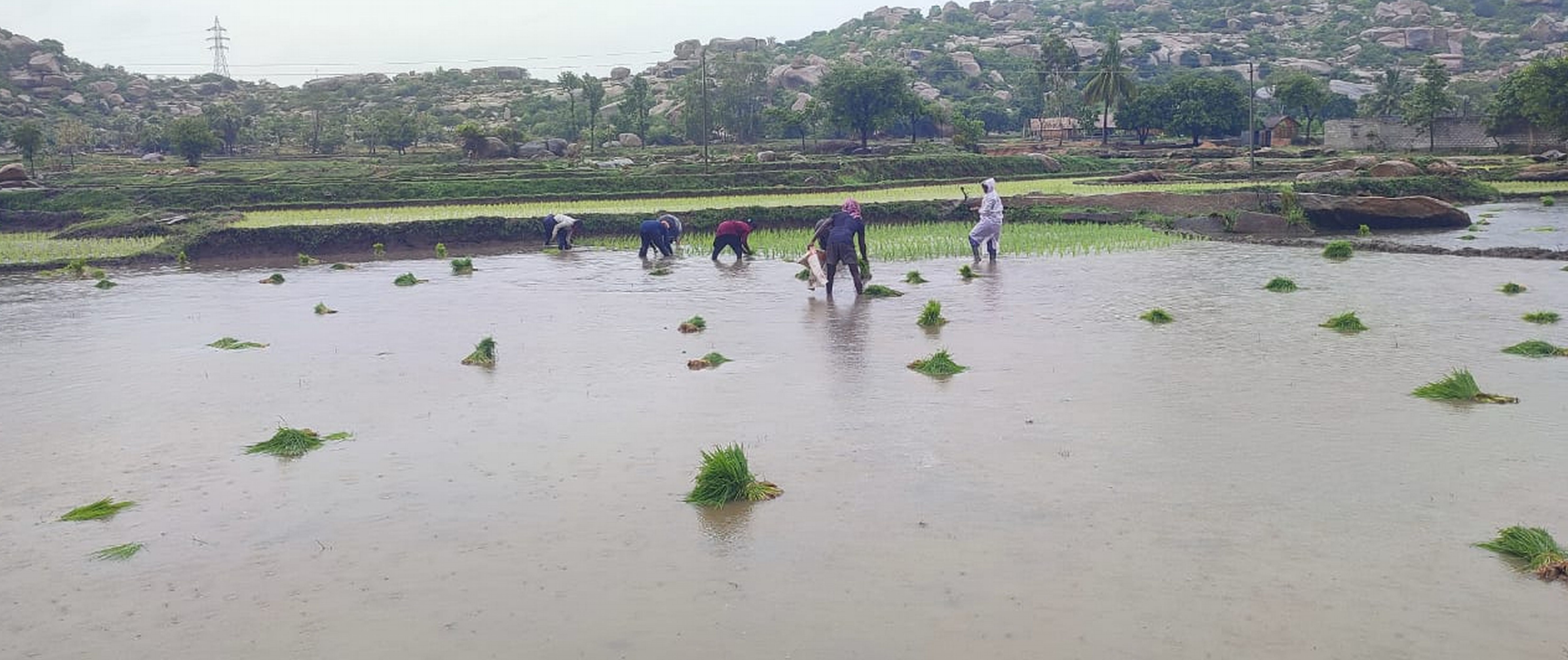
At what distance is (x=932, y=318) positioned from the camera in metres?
14.5

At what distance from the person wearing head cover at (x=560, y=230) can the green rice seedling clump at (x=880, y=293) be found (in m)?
10.7

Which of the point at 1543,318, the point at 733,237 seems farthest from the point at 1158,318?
the point at 733,237

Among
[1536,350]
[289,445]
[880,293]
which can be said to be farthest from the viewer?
[880,293]

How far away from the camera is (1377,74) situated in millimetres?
126812

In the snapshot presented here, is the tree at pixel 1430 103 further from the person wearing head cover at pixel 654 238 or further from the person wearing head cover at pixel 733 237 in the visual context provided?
the person wearing head cover at pixel 654 238

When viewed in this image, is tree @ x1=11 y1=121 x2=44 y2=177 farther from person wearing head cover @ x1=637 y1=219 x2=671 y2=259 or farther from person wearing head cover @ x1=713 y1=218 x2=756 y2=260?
person wearing head cover @ x1=713 y1=218 x2=756 y2=260

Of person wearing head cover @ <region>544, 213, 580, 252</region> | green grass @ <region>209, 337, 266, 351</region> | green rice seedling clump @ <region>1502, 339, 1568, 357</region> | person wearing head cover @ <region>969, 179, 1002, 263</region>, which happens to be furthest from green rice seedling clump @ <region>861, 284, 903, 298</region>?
person wearing head cover @ <region>544, 213, 580, 252</region>

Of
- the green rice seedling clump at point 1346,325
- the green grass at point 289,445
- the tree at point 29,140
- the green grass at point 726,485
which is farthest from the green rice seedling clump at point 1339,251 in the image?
the tree at point 29,140

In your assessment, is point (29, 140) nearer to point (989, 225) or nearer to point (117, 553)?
point (989, 225)

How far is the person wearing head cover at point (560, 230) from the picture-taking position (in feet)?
87.9

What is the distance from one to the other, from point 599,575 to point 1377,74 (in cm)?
13914

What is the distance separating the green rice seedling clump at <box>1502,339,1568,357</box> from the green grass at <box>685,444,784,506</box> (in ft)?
27.0

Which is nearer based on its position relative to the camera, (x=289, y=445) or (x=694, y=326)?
(x=289, y=445)

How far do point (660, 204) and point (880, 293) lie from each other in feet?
64.3
